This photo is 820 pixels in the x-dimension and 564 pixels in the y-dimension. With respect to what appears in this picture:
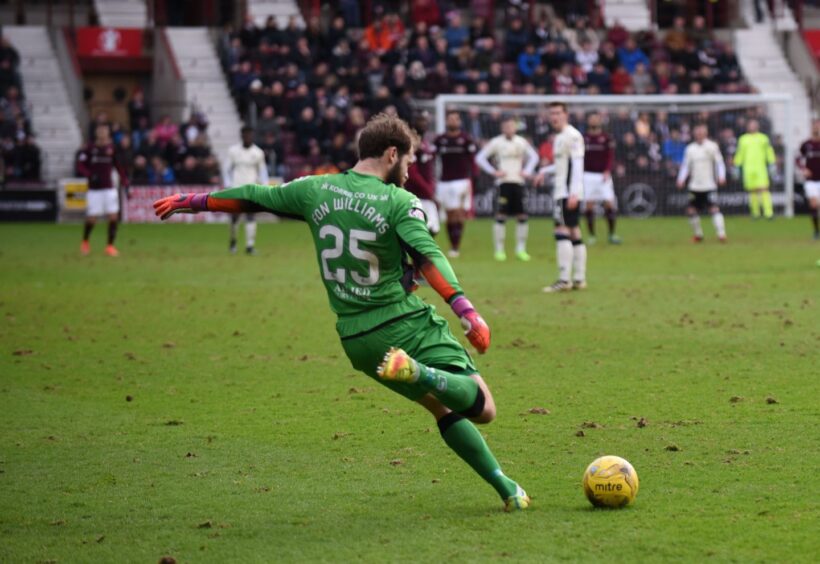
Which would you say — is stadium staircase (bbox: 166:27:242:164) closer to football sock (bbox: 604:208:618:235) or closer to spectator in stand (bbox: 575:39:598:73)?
spectator in stand (bbox: 575:39:598:73)

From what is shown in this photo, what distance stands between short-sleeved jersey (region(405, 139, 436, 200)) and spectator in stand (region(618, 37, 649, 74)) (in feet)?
61.4

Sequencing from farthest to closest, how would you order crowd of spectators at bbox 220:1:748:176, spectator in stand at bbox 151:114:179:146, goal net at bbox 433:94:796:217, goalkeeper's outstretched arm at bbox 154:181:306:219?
crowd of spectators at bbox 220:1:748:176 → goal net at bbox 433:94:796:217 → spectator in stand at bbox 151:114:179:146 → goalkeeper's outstretched arm at bbox 154:181:306:219

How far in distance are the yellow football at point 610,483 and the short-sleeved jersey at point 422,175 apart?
12.5 metres

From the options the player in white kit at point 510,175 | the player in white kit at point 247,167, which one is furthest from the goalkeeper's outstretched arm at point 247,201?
the player in white kit at point 247,167

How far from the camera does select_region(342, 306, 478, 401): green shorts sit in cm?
643

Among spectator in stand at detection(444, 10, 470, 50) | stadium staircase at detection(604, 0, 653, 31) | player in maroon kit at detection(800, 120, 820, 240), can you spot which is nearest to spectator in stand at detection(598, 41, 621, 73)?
spectator in stand at detection(444, 10, 470, 50)

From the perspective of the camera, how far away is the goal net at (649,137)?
34.4 metres

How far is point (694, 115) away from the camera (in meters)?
36.0

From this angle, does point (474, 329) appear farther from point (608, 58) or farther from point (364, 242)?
point (608, 58)

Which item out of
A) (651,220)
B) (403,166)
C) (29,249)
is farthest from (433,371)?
(651,220)

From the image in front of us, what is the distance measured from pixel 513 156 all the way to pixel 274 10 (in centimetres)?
1927

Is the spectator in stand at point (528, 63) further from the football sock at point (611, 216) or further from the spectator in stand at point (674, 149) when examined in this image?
the football sock at point (611, 216)

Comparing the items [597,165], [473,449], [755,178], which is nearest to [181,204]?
[473,449]

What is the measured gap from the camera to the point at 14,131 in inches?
1334
